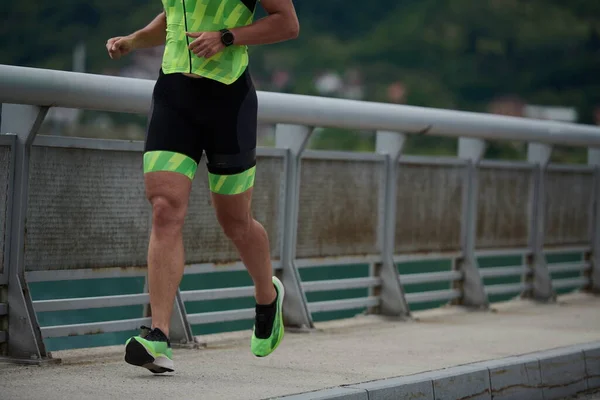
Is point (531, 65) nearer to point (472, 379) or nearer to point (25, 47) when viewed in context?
point (25, 47)

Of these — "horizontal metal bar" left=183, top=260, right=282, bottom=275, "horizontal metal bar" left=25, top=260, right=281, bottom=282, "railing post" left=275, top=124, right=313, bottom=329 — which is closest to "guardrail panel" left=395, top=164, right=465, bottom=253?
"railing post" left=275, top=124, right=313, bottom=329

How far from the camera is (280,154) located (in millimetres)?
7828

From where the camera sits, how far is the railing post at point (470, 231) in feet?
31.8

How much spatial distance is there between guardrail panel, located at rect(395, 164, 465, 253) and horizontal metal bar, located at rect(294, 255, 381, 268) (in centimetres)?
33

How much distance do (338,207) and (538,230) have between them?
114 inches

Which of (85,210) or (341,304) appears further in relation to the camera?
(341,304)

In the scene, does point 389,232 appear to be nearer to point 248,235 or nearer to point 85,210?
point 85,210

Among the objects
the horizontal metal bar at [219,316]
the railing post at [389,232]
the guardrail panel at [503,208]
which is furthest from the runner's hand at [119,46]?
the guardrail panel at [503,208]

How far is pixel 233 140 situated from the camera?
18.1 ft

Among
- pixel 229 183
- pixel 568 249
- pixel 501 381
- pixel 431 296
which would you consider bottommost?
pixel 501 381

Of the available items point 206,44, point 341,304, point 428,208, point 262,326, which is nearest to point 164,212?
point 206,44

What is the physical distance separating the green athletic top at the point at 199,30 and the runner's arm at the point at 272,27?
8cm

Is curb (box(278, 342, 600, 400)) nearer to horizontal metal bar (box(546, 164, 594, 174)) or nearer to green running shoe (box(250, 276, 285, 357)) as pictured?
green running shoe (box(250, 276, 285, 357))

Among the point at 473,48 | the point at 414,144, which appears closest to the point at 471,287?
the point at 414,144
